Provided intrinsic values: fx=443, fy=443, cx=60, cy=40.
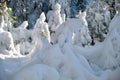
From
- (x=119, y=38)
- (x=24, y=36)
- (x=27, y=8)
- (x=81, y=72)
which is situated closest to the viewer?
(x=81, y=72)

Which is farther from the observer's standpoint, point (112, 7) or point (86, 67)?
point (112, 7)

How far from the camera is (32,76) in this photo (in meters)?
5.61

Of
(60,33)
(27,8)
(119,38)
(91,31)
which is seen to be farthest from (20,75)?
(27,8)

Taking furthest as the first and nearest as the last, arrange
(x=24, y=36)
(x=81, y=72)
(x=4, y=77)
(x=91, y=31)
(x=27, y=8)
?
(x=27, y=8), (x=91, y=31), (x=24, y=36), (x=81, y=72), (x=4, y=77)

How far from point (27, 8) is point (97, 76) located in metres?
38.0

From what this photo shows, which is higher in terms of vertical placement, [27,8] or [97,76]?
[97,76]

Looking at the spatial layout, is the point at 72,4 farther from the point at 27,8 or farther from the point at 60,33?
the point at 60,33

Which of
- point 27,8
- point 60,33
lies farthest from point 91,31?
point 60,33

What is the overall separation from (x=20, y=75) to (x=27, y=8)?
126 ft

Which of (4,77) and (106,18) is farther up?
(4,77)

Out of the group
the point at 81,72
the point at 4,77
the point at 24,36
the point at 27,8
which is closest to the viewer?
the point at 4,77

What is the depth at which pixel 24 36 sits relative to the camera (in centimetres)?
1931

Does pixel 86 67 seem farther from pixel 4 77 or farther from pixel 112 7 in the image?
pixel 112 7

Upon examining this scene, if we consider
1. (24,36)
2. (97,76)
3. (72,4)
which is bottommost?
(72,4)
